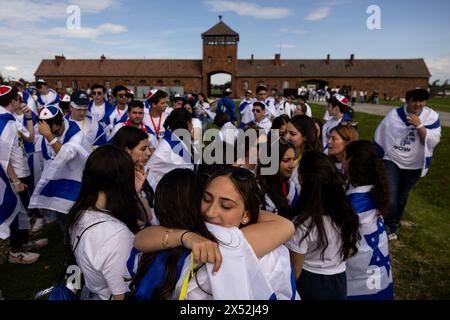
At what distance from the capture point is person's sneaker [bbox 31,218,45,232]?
544 centimetres

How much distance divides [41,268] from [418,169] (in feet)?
18.9

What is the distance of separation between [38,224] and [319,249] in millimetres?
5246

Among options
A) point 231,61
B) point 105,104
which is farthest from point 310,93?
point 105,104

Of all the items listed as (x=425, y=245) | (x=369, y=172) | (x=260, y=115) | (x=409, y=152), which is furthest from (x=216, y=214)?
(x=260, y=115)

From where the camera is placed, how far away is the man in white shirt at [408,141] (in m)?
4.51

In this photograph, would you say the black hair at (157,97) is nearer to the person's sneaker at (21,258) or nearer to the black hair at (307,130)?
the black hair at (307,130)

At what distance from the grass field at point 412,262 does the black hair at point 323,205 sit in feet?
7.16

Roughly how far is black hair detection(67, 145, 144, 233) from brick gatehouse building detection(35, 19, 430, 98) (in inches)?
2023

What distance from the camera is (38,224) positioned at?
5523 millimetres

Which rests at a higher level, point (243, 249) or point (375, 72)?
point (375, 72)

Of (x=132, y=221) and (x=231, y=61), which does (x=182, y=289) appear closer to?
(x=132, y=221)

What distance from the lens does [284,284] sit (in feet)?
5.18

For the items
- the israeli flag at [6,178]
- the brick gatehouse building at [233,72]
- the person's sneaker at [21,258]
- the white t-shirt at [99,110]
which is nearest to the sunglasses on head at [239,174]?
the israeli flag at [6,178]

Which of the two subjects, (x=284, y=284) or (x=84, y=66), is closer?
(x=284, y=284)
